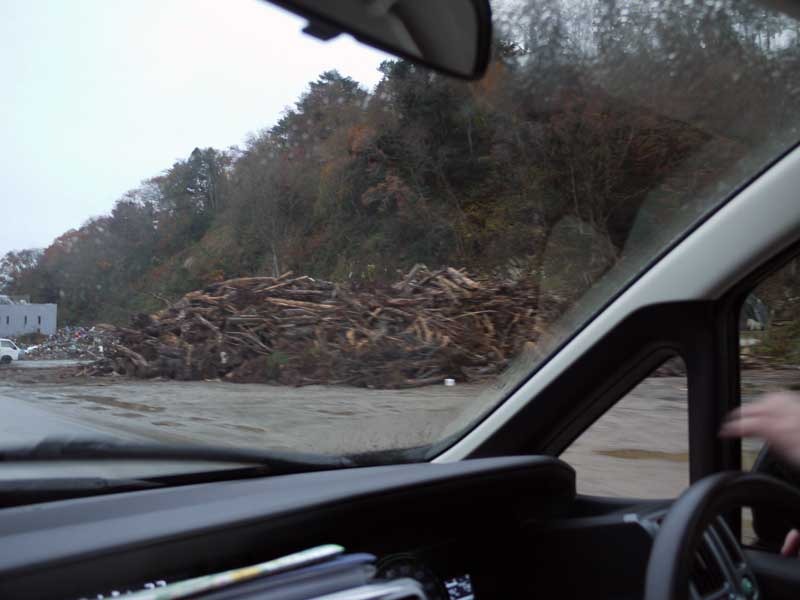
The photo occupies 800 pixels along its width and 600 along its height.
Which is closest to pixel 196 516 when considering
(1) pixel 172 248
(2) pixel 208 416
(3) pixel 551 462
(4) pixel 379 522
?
(4) pixel 379 522

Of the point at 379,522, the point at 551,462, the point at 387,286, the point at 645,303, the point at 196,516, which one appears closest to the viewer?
the point at 196,516

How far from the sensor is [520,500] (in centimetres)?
295

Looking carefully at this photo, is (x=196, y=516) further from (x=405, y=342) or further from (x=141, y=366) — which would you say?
(x=405, y=342)

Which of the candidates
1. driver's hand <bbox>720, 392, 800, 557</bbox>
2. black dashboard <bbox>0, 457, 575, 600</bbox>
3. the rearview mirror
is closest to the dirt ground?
black dashboard <bbox>0, 457, 575, 600</bbox>

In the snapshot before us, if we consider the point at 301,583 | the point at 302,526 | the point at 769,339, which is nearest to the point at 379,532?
the point at 302,526

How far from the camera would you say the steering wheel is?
1.71 metres

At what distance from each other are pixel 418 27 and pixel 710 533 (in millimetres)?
1642

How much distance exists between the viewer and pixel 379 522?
2.50 m

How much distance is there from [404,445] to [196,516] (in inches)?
47.9

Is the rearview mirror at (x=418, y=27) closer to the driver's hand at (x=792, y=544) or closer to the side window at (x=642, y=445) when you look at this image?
the side window at (x=642, y=445)

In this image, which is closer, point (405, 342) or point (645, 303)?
point (645, 303)

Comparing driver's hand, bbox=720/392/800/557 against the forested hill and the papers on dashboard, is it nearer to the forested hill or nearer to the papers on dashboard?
the forested hill

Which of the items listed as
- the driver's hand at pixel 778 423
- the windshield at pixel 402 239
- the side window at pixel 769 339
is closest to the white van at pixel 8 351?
the windshield at pixel 402 239

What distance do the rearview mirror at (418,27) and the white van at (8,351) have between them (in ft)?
5.15
